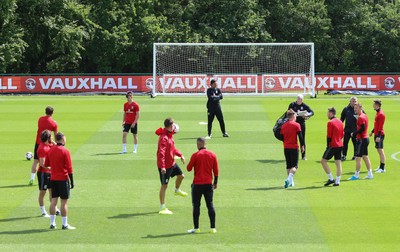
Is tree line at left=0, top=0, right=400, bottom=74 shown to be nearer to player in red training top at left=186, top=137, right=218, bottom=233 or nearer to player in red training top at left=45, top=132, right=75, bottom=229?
player in red training top at left=45, top=132, right=75, bottom=229

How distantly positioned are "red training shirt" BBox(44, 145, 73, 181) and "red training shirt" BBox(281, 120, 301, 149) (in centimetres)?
653

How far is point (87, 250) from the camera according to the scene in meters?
15.8

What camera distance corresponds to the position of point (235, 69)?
57812mm

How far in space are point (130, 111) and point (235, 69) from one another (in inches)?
1193

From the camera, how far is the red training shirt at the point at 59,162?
1708 cm

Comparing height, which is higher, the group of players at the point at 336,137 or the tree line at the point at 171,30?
the tree line at the point at 171,30

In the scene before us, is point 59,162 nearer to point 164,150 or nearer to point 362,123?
point 164,150

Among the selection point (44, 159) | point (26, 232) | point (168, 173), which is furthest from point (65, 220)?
point (168, 173)

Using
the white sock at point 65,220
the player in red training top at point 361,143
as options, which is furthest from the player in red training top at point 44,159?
the player in red training top at point 361,143

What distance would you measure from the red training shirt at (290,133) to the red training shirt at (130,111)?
7.36m

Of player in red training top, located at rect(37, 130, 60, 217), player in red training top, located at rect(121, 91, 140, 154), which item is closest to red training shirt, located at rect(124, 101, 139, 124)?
player in red training top, located at rect(121, 91, 140, 154)

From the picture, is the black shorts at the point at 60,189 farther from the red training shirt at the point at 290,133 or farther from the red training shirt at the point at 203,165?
the red training shirt at the point at 290,133

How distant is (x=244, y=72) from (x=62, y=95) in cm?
1213

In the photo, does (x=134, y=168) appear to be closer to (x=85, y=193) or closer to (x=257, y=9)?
(x=85, y=193)
